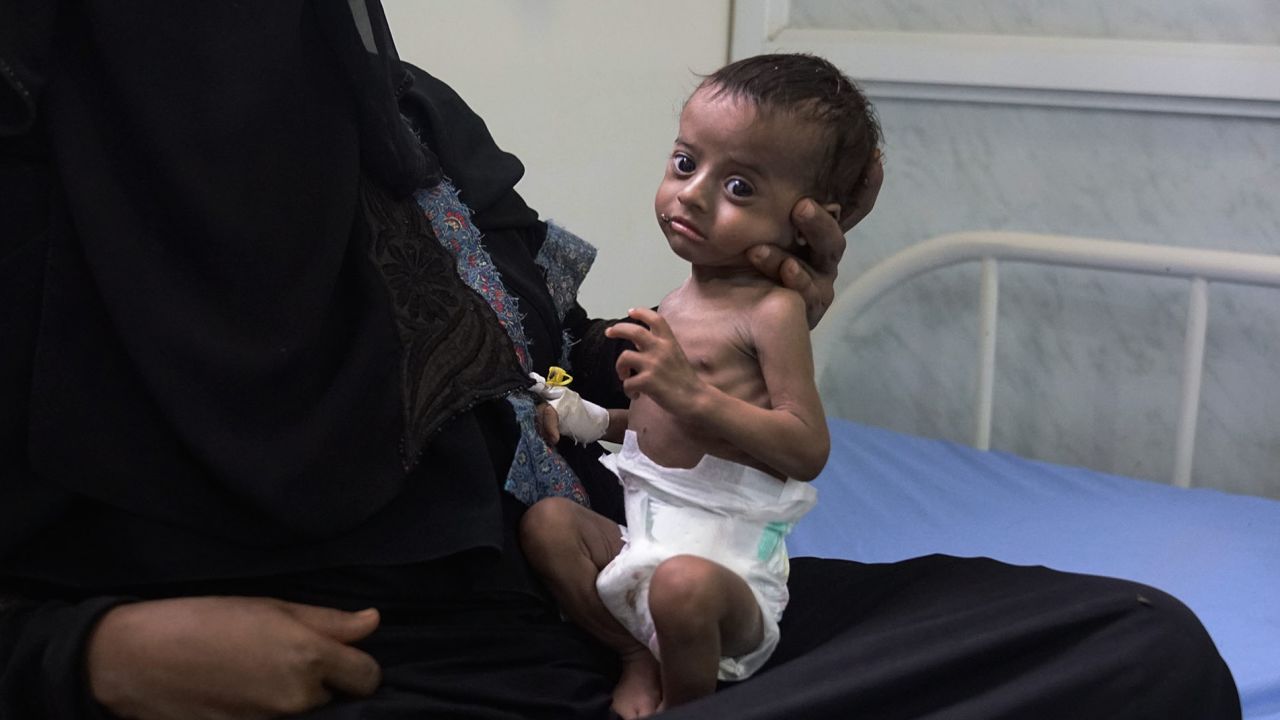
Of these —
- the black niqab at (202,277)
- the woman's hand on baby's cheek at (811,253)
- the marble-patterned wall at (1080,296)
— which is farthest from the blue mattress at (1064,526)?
the black niqab at (202,277)

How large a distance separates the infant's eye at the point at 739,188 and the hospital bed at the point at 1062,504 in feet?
2.49

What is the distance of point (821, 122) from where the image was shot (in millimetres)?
1113

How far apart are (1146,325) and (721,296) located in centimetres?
136

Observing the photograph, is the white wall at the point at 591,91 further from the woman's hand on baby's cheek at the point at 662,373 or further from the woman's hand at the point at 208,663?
the woman's hand at the point at 208,663

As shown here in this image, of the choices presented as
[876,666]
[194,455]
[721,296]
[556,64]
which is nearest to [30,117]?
[194,455]

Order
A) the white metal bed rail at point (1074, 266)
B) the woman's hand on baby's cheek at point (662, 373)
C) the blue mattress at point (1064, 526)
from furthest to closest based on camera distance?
1. the white metal bed rail at point (1074, 266)
2. the blue mattress at point (1064, 526)
3. the woman's hand on baby's cheek at point (662, 373)

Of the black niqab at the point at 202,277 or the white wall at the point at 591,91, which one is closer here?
the black niqab at the point at 202,277

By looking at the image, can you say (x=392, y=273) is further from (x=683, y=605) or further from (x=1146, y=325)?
(x=1146, y=325)

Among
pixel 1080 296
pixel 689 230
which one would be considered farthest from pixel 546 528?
pixel 1080 296

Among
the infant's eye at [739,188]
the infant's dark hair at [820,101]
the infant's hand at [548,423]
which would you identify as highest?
the infant's dark hair at [820,101]

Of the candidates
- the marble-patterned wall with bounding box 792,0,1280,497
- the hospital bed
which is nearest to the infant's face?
the hospital bed

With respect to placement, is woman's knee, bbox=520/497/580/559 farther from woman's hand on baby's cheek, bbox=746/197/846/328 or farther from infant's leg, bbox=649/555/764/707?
woman's hand on baby's cheek, bbox=746/197/846/328

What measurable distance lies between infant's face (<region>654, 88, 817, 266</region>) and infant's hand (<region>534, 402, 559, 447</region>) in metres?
0.19

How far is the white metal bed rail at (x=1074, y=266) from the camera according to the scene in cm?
202
